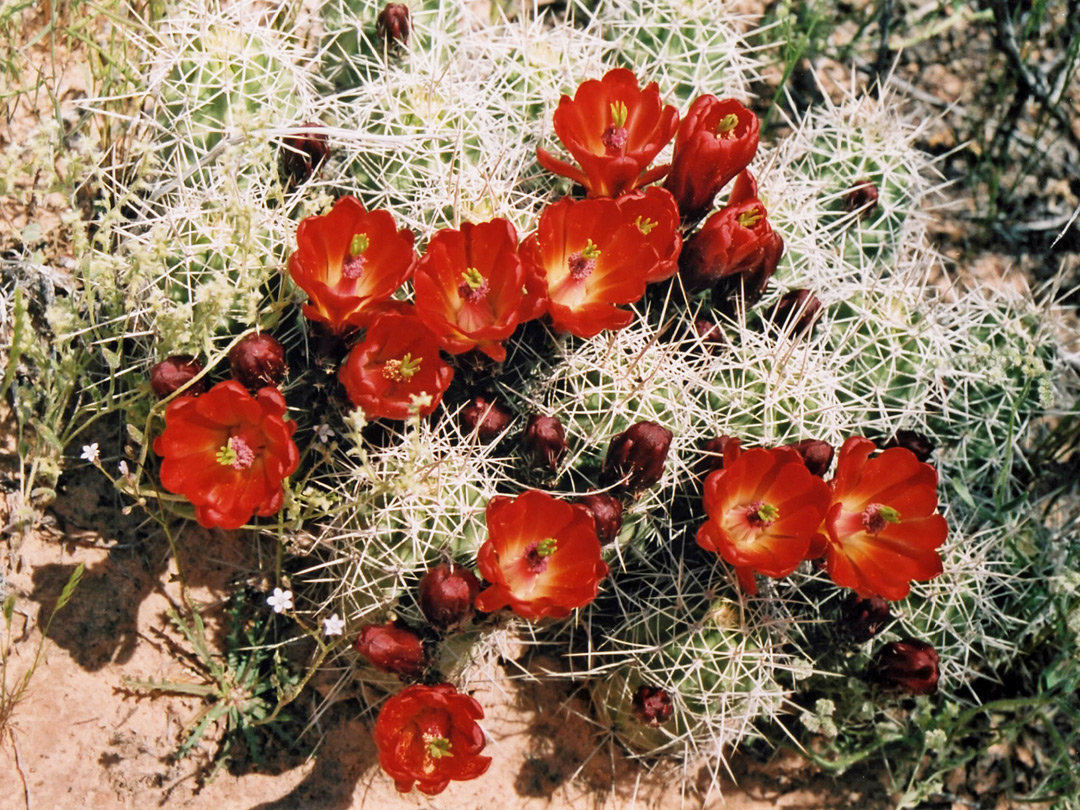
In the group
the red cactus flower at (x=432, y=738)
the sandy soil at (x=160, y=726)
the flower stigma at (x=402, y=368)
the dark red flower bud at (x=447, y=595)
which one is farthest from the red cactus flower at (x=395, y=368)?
the sandy soil at (x=160, y=726)

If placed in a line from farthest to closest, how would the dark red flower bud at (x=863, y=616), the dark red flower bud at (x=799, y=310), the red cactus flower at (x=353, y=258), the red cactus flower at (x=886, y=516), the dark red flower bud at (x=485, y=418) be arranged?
the dark red flower bud at (x=799, y=310) → the dark red flower bud at (x=863, y=616) → the dark red flower bud at (x=485, y=418) → the red cactus flower at (x=886, y=516) → the red cactus flower at (x=353, y=258)

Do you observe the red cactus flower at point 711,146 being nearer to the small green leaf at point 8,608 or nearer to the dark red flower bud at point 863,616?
the dark red flower bud at point 863,616

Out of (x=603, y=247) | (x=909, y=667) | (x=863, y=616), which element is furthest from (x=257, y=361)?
(x=909, y=667)

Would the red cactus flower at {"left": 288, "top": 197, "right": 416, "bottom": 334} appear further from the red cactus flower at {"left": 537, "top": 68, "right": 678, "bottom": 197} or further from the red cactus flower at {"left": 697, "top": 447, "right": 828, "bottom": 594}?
the red cactus flower at {"left": 697, "top": 447, "right": 828, "bottom": 594}

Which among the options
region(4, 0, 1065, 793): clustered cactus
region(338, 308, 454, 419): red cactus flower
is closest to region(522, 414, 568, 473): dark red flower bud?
region(4, 0, 1065, 793): clustered cactus

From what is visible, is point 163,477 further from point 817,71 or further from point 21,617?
point 817,71

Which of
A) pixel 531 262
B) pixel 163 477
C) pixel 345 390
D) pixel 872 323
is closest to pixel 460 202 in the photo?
pixel 531 262

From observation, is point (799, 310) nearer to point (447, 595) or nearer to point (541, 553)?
point (541, 553)
